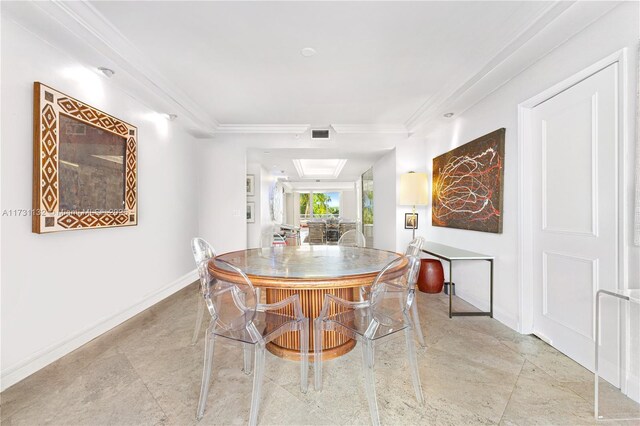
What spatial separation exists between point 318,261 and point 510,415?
1.43m

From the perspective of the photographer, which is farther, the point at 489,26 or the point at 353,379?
the point at 489,26

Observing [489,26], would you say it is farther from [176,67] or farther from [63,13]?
[63,13]

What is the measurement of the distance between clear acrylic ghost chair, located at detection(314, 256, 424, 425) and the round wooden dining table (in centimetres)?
9

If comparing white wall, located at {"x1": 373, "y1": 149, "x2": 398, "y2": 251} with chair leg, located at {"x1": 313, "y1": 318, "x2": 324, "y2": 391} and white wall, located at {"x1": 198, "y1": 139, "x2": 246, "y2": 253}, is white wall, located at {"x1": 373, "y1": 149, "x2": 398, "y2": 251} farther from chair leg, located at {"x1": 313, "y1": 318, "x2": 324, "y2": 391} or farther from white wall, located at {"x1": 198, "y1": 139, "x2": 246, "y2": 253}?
chair leg, located at {"x1": 313, "y1": 318, "x2": 324, "y2": 391}

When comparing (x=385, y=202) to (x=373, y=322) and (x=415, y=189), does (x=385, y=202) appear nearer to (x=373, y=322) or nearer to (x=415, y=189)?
(x=415, y=189)

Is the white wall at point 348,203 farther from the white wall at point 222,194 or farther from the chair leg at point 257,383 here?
the chair leg at point 257,383

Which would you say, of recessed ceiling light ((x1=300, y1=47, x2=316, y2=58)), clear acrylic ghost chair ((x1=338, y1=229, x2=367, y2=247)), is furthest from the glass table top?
recessed ceiling light ((x1=300, y1=47, x2=316, y2=58))

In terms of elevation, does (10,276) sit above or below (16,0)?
below

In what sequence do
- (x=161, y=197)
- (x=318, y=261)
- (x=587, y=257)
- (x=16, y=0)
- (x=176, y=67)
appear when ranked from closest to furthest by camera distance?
1. (x=16, y=0)
2. (x=587, y=257)
3. (x=318, y=261)
4. (x=176, y=67)
5. (x=161, y=197)

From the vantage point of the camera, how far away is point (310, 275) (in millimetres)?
1637

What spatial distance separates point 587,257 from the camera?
1.89 m

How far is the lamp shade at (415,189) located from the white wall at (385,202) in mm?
490

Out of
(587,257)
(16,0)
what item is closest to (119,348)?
(16,0)

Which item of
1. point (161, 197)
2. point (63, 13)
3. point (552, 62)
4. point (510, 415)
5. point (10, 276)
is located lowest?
point (510, 415)
